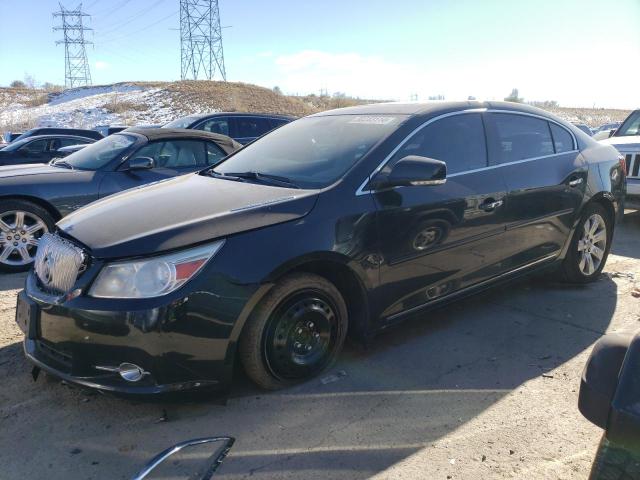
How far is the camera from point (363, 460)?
2.46 meters

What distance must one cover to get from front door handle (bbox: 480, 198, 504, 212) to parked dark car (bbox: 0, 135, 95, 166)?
1118 cm

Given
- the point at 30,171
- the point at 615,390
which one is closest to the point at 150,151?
the point at 30,171

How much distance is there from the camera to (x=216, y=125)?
10.6m

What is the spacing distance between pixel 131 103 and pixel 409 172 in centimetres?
4309

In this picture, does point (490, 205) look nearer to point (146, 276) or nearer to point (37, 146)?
point (146, 276)

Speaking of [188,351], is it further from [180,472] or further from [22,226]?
[22,226]

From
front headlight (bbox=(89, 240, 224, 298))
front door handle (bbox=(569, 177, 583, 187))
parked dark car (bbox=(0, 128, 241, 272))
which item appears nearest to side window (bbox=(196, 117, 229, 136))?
parked dark car (bbox=(0, 128, 241, 272))

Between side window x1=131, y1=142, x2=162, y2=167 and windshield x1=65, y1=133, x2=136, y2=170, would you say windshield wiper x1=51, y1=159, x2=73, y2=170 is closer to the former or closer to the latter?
windshield x1=65, y1=133, x2=136, y2=170

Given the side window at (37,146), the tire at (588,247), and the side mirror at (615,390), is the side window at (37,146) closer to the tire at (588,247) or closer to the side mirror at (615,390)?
the tire at (588,247)

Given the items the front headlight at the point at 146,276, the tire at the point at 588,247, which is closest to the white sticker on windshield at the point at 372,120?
the front headlight at the point at 146,276

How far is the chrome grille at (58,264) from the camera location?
8.77ft

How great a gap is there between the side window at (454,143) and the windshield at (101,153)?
3904 millimetres

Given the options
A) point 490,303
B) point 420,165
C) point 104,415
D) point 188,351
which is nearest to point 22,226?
point 104,415

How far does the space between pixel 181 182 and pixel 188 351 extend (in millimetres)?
1550
